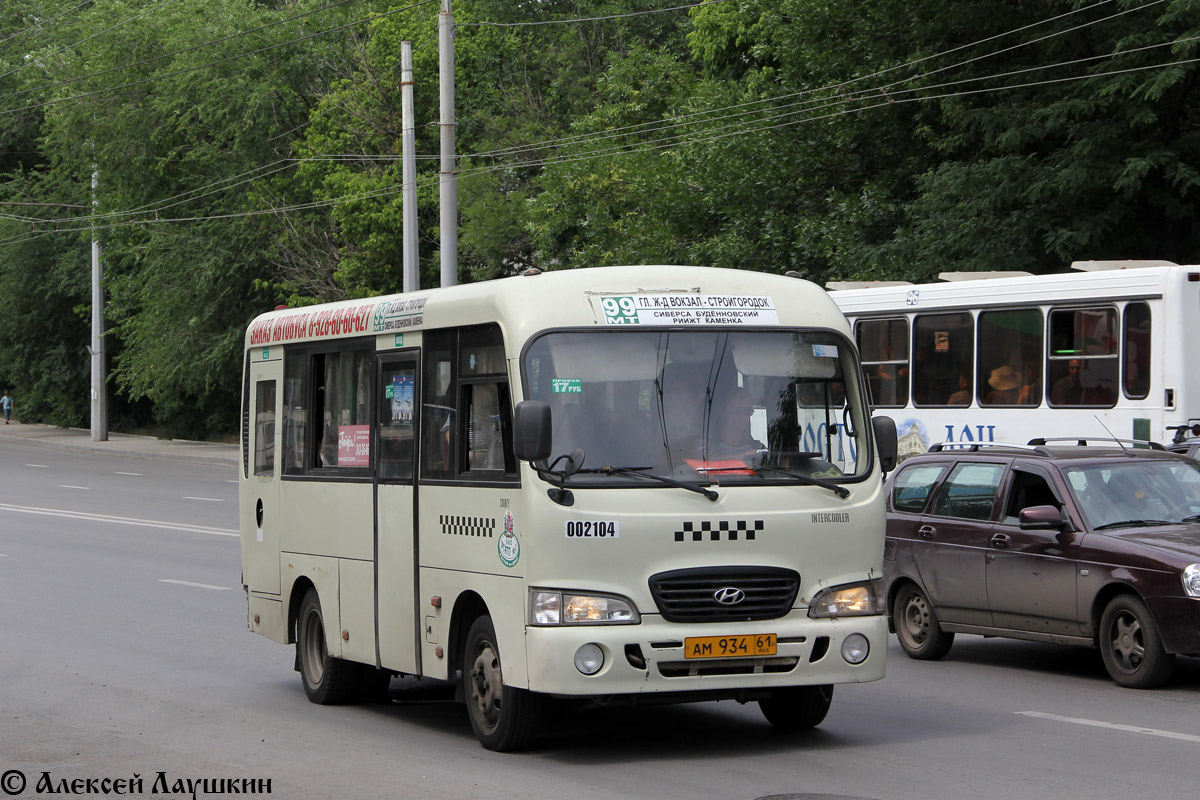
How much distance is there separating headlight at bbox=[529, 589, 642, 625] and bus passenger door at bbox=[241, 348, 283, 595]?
3.96 metres

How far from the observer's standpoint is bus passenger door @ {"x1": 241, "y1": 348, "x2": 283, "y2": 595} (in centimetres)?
1181

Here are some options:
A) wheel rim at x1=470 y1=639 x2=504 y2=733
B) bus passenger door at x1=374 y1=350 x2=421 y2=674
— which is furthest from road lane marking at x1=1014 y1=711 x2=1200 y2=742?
bus passenger door at x1=374 y1=350 x2=421 y2=674

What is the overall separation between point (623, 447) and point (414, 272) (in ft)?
65.2

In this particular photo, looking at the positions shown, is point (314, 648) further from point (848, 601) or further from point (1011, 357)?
point (1011, 357)

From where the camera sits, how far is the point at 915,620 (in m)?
12.7

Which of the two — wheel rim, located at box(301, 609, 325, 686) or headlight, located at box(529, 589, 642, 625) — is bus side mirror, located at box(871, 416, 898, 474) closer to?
headlight, located at box(529, 589, 642, 625)

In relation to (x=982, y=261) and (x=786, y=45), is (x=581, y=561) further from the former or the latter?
(x=786, y=45)

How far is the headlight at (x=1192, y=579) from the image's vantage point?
10.2 m

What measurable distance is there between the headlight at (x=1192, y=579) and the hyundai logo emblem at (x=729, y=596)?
136 inches

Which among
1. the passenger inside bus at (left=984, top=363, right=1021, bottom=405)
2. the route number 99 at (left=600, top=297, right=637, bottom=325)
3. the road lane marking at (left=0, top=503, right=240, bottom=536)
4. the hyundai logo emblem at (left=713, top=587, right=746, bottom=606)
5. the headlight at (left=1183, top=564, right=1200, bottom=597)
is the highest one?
the route number 99 at (left=600, top=297, right=637, bottom=325)

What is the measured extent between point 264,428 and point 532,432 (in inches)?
178

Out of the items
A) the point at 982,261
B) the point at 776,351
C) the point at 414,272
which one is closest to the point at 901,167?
the point at 982,261

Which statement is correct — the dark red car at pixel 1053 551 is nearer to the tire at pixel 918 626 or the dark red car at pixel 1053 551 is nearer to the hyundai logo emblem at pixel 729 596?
the tire at pixel 918 626

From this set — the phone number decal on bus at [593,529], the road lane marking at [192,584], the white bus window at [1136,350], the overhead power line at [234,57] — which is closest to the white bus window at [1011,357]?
the white bus window at [1136,350]
